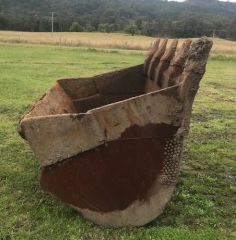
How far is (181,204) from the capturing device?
5176mm

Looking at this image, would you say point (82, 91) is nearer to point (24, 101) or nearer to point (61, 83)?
→ point (61, 83)

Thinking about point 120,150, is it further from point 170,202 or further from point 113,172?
point 170,202

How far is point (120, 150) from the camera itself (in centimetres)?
448

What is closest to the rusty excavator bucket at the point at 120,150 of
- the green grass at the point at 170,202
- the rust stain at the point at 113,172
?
the rust stain at the point at 113,172

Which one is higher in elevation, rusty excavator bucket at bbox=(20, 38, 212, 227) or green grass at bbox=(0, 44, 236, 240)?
rusty excavator bucket at bbox=(20, 38, 212, 227)

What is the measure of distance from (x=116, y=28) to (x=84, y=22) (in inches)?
269

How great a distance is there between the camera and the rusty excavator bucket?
4.41 meters

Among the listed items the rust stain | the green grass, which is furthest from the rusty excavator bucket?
the green grass

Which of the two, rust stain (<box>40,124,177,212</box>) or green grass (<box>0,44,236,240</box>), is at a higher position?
rust stain (<box>40,124,177,212</box>)

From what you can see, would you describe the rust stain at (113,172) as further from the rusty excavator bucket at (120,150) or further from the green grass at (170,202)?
the green grass at (170,202)

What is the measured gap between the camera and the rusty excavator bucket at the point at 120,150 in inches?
173

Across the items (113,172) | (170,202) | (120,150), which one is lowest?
(170,202)

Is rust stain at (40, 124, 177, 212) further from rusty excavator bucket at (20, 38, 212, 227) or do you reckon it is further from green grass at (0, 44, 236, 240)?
green grass at (0, 44, 236, 240)

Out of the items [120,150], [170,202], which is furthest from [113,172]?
[170,202]
